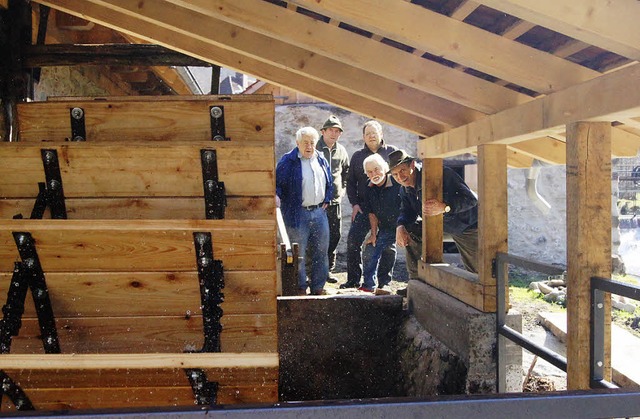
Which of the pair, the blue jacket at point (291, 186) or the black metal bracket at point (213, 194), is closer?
the black metal bracket at point (213, 194)

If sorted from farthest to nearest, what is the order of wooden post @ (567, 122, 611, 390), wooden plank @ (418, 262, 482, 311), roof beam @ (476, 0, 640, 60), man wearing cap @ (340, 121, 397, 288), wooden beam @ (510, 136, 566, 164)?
man wearing cap @ (340, 121, 397, 288)
wooden beam @ (510, 136, 566, 164)
wooden plank @ (418, 262, 482, 311)
wooden post @ (567, 122, 611, 390)
roof beam @ (476, 0, 640, 60)

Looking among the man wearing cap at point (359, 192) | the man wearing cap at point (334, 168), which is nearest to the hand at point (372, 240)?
the man wearing cap at point (359, 192)

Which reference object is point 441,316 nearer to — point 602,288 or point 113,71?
point 602,288

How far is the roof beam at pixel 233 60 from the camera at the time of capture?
512cm

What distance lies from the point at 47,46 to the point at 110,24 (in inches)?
32.6

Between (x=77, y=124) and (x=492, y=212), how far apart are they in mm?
2545

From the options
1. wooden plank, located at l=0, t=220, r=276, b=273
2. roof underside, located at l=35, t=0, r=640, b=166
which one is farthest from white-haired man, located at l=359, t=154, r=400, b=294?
wooden plank, located at l=0, t=220, r=276, b=273

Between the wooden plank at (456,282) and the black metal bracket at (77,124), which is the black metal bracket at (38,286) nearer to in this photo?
the black metal bracket at (77,124)

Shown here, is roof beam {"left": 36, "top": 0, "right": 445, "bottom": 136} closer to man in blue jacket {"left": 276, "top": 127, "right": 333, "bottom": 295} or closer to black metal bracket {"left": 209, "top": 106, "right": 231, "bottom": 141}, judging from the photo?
man in blue jacket {"left": 276, "top": 127, "right": 333, "bottom": 295}

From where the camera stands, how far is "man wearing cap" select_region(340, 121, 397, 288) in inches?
279

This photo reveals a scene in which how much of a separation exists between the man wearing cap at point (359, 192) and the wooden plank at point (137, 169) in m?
4.02

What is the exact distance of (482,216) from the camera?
4.05 m

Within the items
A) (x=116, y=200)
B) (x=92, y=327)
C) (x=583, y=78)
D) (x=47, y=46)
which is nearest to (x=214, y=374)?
(x=92, y=327)

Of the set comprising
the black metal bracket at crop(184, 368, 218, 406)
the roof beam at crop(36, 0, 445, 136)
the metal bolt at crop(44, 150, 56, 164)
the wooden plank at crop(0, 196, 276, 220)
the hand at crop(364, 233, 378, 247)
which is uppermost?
the roof beam at crop(36, 0, 445, 136)
